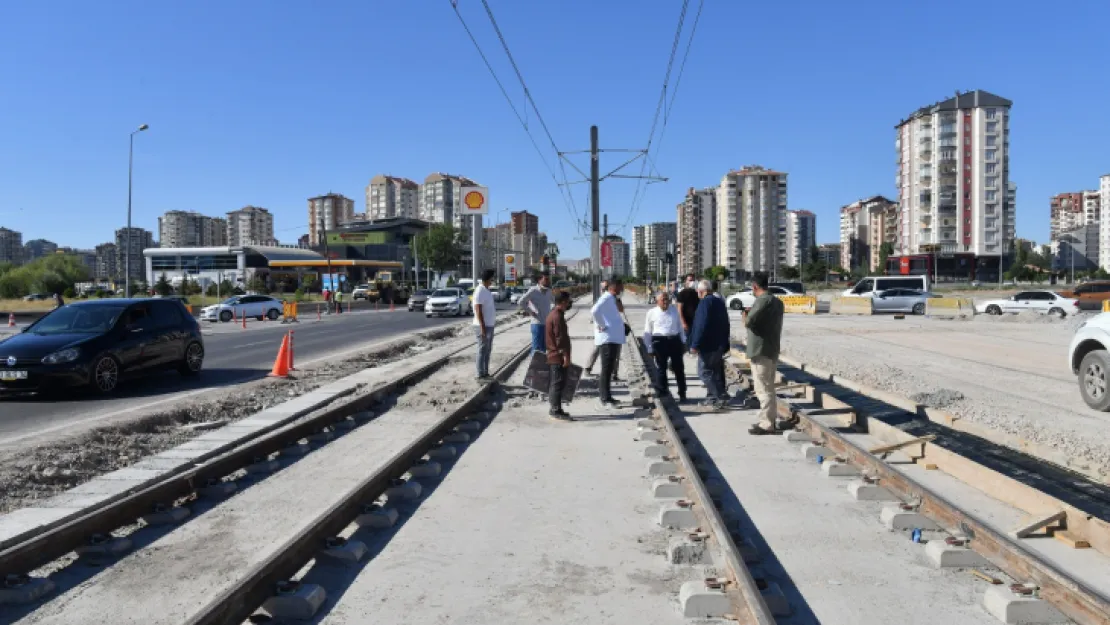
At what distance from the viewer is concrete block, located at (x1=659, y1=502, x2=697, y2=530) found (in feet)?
18.6

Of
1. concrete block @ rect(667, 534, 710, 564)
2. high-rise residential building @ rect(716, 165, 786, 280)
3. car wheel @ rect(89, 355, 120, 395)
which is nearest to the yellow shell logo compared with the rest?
car wheel @ rect(89, 355, 120, 395)

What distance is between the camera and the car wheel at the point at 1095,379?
1096 cm

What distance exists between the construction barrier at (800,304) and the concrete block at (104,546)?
1603 inches

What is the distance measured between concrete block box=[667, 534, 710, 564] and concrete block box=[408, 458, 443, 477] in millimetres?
2994

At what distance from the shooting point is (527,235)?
196 meters

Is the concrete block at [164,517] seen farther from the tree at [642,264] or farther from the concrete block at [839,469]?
the tree at [642,264]

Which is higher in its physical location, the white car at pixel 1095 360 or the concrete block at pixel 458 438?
the white car at pixel 1095 360

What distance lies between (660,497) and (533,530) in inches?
49.5

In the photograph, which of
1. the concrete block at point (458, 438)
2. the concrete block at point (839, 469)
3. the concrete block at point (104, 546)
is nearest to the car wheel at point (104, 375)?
the concrete block at point (458, 438)

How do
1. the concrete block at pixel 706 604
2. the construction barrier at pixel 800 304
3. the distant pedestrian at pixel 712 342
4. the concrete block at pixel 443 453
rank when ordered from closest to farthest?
the concrete block at pixel 706 604 → the concrete block at pixel 443 453 → the distant pedestrian at pixel 712 342 → the construction barrier at pixel 800 304

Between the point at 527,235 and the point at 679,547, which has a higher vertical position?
the point at 527,235

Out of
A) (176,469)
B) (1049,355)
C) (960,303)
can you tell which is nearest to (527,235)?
(960,303)

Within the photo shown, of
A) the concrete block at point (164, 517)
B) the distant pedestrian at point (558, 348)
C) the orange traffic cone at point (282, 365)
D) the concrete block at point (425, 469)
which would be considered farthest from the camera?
the orange traffic cone at point (282, 365)

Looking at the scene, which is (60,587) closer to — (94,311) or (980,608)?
(980,608)
